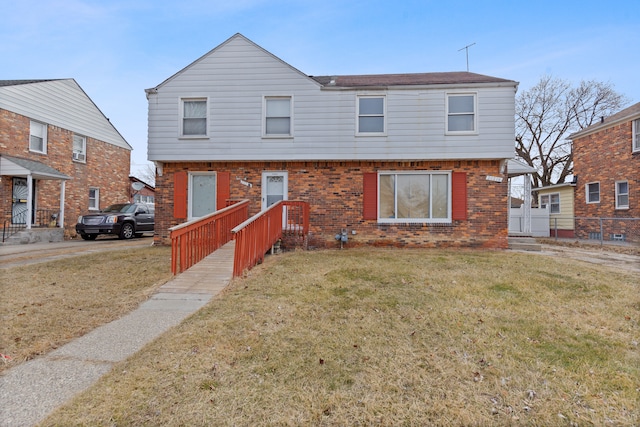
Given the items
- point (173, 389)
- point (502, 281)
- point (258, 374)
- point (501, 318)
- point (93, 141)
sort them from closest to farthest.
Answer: point (173, 389), point (258, 374), point (501, 318), point (502, 281), point (93, 141)

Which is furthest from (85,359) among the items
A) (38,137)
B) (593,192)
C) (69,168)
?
(593,192)

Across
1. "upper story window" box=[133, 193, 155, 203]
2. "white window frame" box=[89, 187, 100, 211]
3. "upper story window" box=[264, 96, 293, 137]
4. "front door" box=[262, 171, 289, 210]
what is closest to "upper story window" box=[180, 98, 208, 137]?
"upper story window" box=[264, 96, 293, 137]

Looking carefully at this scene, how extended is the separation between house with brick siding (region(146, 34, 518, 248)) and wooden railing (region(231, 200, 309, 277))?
563 mm

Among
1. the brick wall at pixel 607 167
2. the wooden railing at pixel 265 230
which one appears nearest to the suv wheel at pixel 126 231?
the wooden railing at pixel 265 230

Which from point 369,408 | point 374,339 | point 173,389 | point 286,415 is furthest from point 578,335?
point 173,389

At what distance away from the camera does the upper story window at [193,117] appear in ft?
34.1

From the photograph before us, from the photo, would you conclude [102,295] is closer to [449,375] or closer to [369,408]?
[369,408]

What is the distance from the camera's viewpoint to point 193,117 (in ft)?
34.2

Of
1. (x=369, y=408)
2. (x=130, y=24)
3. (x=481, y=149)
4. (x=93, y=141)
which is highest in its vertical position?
(x=130, y=24)

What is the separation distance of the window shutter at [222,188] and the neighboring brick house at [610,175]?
14798mm

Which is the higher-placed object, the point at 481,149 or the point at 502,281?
the point at 481,149

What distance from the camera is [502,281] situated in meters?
5.48

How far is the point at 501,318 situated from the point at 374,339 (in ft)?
5.80

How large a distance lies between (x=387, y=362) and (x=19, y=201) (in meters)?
17.2
